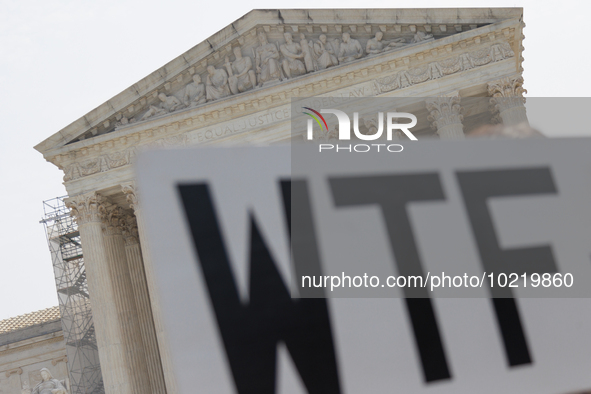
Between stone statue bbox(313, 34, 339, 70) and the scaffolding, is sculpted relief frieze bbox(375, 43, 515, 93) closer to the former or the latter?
stone statue bbox(313, 34, 339, 70)

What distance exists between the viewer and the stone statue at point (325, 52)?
2350 centimetres

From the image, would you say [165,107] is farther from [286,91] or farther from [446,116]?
[446,116]

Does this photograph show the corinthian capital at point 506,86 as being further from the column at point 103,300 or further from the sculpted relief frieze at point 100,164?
the column at point 103,300

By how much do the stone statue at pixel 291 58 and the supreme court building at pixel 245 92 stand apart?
3 cm

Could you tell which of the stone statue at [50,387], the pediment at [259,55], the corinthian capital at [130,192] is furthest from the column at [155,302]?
the stone statue at [50,387]

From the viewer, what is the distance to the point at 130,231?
27047mm

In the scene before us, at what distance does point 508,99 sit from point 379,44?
15.4 ft

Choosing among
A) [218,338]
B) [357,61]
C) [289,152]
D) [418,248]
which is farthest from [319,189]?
[357,61]

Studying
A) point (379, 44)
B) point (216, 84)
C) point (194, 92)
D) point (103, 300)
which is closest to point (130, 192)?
point (103, 300)

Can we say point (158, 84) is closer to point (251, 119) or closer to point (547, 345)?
point (251, 119)

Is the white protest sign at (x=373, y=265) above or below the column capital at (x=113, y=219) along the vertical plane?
below

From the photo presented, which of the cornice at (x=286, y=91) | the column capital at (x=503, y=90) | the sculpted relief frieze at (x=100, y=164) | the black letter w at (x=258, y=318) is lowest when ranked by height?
the black letter w at (x=258, y=318)

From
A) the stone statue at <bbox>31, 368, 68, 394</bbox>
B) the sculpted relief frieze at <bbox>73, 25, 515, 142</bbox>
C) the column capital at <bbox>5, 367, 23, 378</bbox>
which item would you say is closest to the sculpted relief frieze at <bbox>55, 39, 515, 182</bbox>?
the sculpted relief frieze at <bbox>73, 25, 515, 142</bbox>

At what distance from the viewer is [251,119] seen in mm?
24016
